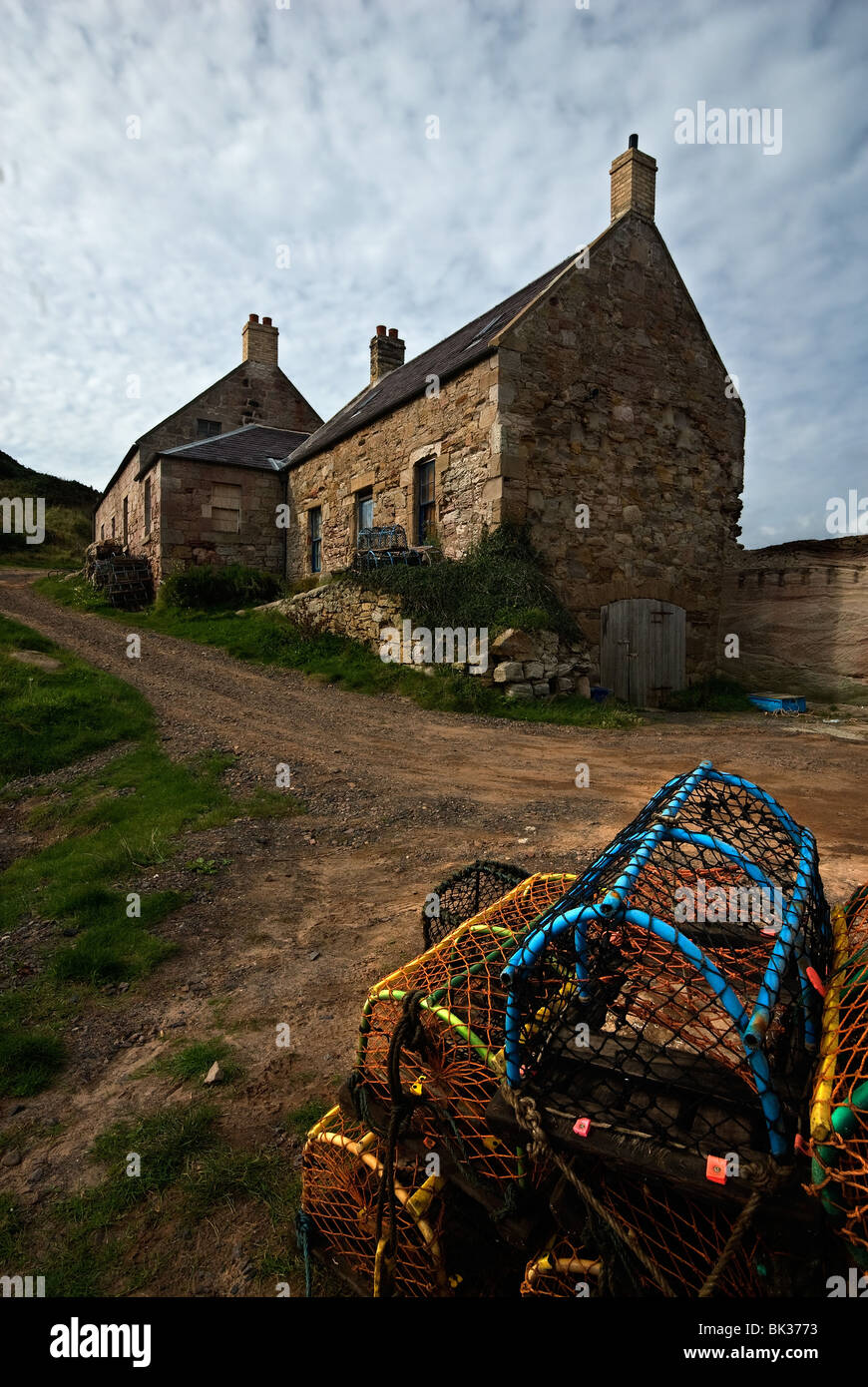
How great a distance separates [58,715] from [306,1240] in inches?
334

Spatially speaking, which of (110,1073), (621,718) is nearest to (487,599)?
(621,718)

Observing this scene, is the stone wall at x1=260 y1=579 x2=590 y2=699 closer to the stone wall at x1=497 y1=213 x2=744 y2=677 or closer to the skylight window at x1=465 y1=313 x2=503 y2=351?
the stone wall at x1=497 y1=213 x2=744 y2=677

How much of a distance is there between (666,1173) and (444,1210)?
0.96 m

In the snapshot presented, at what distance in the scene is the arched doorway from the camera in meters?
14.7

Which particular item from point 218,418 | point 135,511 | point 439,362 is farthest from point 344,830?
point 218,418

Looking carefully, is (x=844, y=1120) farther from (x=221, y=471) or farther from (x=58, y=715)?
(x=221, y=471)

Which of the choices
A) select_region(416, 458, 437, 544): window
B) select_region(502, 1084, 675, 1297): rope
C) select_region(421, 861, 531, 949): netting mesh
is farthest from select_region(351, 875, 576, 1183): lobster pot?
select_region(416, 458, 437, 544): window

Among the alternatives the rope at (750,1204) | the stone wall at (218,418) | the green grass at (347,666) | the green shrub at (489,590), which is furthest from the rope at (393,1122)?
the stone wall at (218,418)

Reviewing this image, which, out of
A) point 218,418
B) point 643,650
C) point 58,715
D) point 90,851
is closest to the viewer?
point 90,851

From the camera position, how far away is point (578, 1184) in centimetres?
188

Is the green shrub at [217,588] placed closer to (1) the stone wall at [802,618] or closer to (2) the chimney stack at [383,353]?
(2) the chimney stack at [383,353]

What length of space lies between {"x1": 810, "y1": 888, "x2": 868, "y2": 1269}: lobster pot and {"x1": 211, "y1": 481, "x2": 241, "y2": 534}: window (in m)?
21.3

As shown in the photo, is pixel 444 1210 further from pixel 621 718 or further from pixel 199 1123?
pixel 621 718

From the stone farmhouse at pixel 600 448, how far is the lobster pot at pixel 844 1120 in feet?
40.3
